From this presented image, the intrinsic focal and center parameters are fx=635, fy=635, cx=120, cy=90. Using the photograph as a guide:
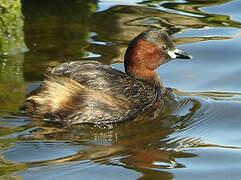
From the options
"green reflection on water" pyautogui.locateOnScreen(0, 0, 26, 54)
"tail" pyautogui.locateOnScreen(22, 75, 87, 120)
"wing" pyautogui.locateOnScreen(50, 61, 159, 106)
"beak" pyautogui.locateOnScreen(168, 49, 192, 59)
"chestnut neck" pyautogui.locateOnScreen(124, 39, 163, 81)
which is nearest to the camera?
"tail" pyautogui.locateOnScreen(22, 75, 87, 120)

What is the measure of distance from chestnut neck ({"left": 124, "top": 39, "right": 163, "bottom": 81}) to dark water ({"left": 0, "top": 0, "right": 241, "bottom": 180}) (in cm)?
39

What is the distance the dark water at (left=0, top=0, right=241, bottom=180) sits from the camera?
5.25 metres

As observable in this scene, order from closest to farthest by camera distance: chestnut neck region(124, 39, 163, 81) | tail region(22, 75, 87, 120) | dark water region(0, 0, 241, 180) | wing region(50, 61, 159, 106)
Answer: dark water region(0, 0, 241, 180), tail region(22, 75, 87, 120), wing region(50, 61, 159, 106), chestnut neck region(124, 39, 163, 81)

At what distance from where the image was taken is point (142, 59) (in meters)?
7.04

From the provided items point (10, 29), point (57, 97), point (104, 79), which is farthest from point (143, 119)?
point (10, 29)

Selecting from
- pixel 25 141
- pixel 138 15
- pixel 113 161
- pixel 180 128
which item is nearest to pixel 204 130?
pixel 180 128

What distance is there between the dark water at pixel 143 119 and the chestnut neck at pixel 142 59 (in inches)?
15.4

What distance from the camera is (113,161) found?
531cm

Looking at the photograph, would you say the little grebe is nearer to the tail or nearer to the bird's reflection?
the tail

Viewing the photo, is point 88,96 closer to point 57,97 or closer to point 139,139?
point 57,97

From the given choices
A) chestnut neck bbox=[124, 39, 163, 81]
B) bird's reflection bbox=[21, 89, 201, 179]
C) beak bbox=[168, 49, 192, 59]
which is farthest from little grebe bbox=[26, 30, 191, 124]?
beak bbox=[168, 49, 192, 59]

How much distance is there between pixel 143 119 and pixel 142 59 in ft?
2.74

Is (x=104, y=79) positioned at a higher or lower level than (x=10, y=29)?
lower

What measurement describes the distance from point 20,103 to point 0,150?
46.8 inches
